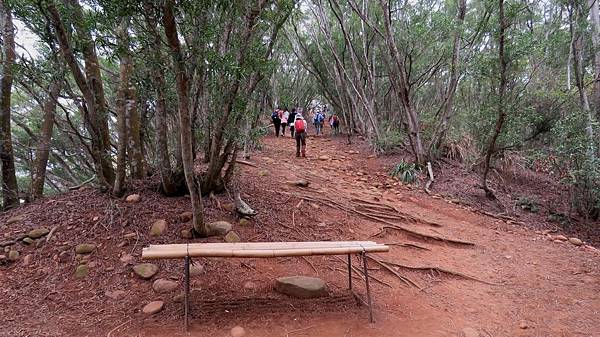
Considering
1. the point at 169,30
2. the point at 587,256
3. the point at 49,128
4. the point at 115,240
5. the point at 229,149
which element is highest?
the point at 169,30

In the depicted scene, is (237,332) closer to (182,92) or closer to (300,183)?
(182,92)

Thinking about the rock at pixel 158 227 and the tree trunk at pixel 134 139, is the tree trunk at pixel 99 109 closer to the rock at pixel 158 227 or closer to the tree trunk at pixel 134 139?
the tree trunk at pixel 134 139

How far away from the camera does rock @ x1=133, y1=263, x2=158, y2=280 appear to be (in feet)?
11.8

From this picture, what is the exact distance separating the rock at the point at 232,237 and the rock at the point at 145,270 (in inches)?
34.2

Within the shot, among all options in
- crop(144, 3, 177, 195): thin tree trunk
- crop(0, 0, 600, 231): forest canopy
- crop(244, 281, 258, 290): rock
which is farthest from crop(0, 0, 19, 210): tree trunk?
crop(244, 281, 258, 290): rock

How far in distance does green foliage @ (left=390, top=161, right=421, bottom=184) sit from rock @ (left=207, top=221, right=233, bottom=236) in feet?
19.3

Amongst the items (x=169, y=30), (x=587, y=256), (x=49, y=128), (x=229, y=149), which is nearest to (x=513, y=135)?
(x=587, y=256)

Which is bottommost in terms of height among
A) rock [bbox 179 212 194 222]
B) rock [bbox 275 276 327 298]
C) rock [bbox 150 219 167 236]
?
rock [bbox 275 276 327 298]

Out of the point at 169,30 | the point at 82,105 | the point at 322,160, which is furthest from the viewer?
the point at 322,160

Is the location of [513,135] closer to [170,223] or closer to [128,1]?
[170,223]

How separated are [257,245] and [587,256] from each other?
5.52 metres

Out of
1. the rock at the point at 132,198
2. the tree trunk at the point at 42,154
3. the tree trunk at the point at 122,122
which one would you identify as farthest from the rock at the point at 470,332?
the tree trunk at the point at 42,154

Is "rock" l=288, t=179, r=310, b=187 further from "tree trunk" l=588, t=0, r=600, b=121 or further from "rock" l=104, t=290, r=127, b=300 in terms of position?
"tree trunk" l=588, t=0, r=600, b=121

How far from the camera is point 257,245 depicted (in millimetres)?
3334
